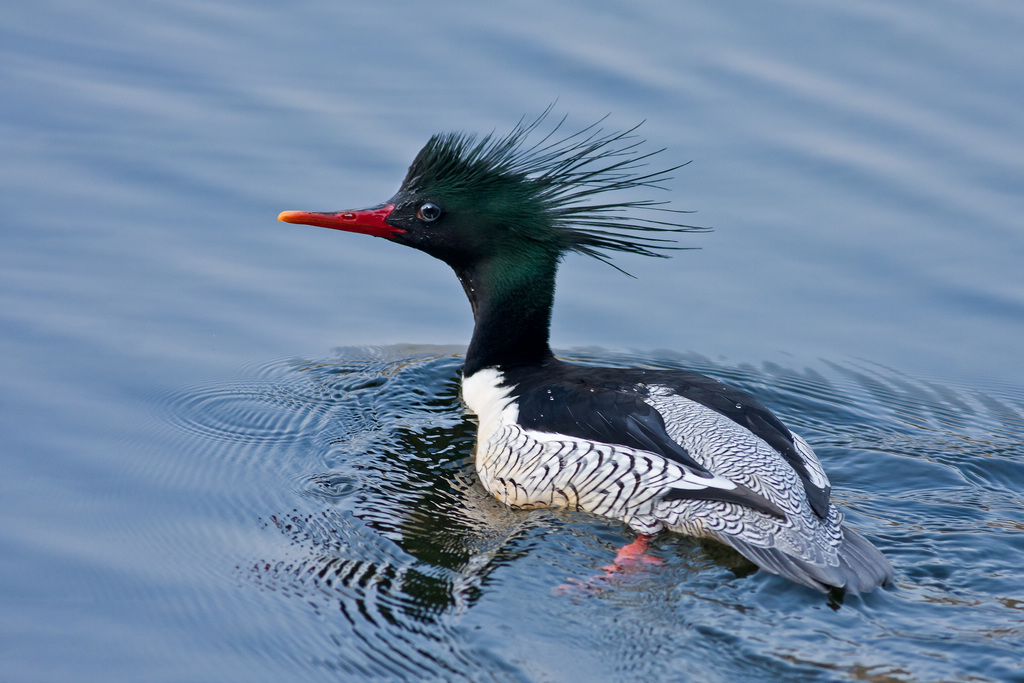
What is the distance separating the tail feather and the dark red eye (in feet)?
9.75

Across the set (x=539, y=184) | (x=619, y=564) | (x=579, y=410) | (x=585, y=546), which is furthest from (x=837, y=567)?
(x=539, y=184)

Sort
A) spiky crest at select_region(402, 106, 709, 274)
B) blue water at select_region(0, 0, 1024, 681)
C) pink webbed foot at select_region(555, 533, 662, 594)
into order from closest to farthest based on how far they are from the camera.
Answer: blue water at select_region(0, 0, 1024, 681)
pink webbed foot at select_region(555, 533, 662, 594)
spiky crest at select_region(402, 106, 709, 274)

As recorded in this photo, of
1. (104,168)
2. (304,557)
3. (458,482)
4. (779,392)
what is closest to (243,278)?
(104,168)

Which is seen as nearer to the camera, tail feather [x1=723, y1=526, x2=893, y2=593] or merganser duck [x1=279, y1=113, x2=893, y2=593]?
tail feather [x1=723, y1=526, x2=893, y2=593]

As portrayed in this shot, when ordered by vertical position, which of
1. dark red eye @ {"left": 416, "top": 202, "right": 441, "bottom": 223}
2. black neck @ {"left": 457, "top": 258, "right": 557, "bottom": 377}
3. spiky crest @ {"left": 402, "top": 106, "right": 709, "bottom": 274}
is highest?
spiky crest @ {"left": 402, "top": 106, "right": 709, "bottom": 274}

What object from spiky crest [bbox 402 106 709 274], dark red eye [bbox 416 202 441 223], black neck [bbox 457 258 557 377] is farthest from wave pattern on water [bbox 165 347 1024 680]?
spiky crest [bbox 402 106 709 274]

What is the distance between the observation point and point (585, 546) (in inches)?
249

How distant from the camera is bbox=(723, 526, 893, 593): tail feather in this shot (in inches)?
224

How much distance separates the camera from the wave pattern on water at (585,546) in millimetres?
5211

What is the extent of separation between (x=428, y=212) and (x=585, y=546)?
2610mm

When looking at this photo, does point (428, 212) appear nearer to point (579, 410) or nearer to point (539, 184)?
point (539, 184)

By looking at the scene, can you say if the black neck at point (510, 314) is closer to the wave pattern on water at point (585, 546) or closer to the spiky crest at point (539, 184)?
the spiky crest at point (539, 184)

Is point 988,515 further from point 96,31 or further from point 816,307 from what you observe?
point 96,31

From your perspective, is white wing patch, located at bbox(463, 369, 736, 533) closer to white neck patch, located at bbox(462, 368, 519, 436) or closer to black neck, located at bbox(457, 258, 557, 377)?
white neck patch, located at bbox(462, 368, 519, 436)
